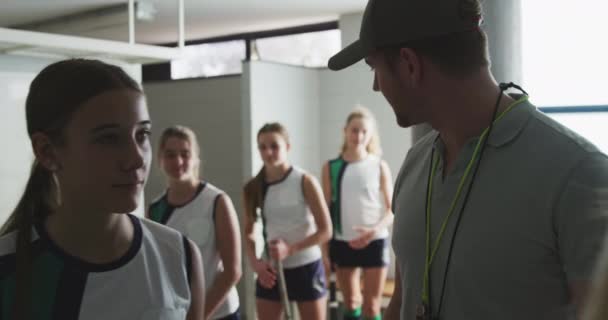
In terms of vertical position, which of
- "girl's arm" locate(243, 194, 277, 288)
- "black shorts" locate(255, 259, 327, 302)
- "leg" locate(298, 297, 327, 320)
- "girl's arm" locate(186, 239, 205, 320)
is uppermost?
"girl's arm" locate(186, 239, 205, 320)

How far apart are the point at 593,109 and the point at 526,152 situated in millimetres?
1736

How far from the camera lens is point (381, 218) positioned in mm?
4586

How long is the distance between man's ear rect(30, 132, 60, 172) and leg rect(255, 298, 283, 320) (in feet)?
8.81

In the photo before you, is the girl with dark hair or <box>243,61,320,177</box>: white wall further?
<box>243,61,320,177</box>: white wall

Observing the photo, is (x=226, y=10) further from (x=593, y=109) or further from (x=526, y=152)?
(x=526, y=152)

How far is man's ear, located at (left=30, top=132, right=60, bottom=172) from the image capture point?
1.19m

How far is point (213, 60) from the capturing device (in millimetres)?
8109

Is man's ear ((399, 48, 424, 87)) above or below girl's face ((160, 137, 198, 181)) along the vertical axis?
above

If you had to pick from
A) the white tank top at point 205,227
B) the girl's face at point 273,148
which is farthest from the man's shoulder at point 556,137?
the girl's face at point 273,148

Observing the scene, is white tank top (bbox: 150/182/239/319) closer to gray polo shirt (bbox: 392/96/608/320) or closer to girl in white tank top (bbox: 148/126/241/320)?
girl in white tank top (bbox: 148/126/241/320)

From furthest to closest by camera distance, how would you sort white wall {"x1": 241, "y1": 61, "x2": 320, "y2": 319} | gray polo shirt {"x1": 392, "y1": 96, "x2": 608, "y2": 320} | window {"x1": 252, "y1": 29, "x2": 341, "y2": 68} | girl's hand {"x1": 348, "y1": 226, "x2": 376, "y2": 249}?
window {"x1": 252, "y1": 29, "x2": 341, "y2": 68} < white wall {"x1": 241, "y1": 61, "x2": 320, "y2": 319} < girl's hand {"x1": 348, "y1": 226, "x2": 376, "y2": 249} < gray polo shirt {"x1": 392, "y1": 96, "x2": 608, "y2": 320}

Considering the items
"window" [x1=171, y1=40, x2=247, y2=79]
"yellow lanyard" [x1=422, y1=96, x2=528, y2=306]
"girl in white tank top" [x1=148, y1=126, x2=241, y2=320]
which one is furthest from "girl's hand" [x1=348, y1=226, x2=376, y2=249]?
"window" [x1=171, y1=40, x2=247, y2=79]

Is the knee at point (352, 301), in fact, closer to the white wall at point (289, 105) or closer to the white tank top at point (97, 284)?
the white wall at point (289, 105)

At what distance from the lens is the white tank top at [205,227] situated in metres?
2.67
